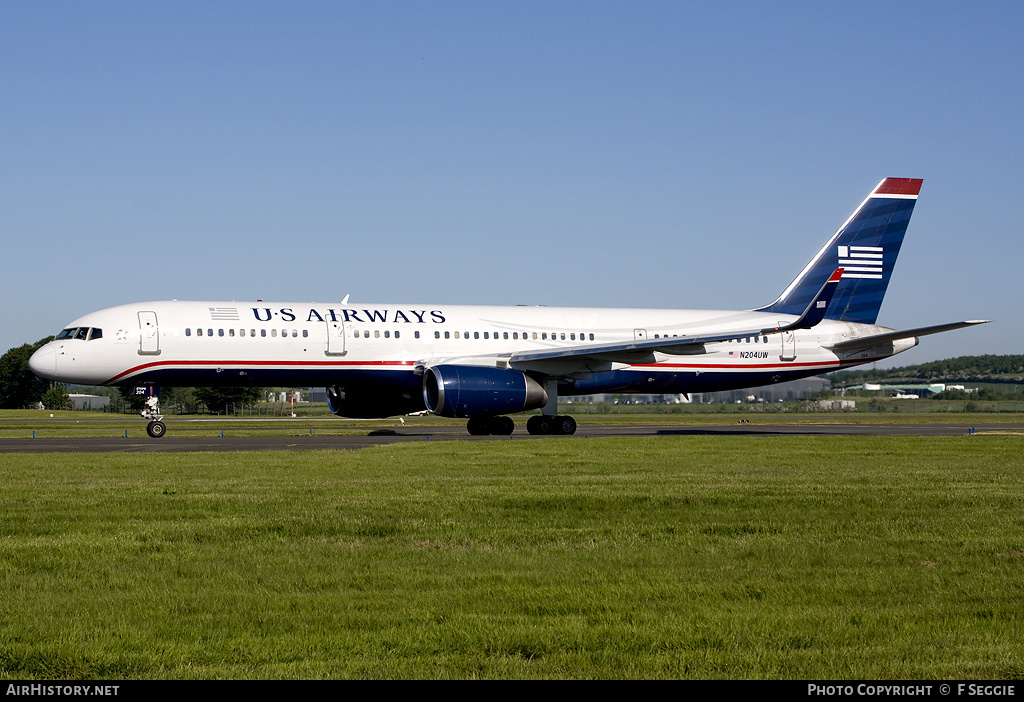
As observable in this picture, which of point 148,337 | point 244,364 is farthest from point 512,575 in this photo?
point 148,337

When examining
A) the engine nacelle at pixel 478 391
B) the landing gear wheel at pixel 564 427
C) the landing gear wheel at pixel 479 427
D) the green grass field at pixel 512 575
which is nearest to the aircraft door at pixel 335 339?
the engine nacelle at pixel 478 391

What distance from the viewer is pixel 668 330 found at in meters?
37.4

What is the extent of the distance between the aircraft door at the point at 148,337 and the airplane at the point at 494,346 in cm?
3

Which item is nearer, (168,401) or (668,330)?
(668,330)

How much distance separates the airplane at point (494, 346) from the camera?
3148 centimetres

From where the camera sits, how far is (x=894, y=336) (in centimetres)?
3597

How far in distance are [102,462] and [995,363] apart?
156m

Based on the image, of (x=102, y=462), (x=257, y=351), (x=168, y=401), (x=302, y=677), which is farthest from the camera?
(x=168, y=401)

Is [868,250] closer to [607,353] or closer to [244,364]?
[607,353]

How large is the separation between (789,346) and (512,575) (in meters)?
31.3

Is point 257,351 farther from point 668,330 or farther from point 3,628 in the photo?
point 3,628

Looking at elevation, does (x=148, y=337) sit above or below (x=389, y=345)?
above
